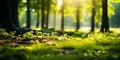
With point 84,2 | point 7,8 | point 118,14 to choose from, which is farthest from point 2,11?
point 118,14

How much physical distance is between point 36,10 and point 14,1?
1049 inches

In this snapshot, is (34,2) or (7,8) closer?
(7,8)

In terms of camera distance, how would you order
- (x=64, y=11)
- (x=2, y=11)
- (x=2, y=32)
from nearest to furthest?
(x=2, y=32) < (x=2, y=11) < (x=64, y=11)

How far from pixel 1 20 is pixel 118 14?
285ft

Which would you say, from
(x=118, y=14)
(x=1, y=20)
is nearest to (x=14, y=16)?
(x=1, y=20)

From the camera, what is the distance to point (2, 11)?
20.6 m

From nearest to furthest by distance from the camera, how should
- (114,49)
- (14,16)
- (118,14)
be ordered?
(114,49), (14,16), (118,14)

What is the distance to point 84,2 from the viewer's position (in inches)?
1737

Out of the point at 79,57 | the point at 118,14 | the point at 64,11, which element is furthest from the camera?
the point at 118,14

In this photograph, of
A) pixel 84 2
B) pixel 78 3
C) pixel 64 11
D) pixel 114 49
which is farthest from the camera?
pixel 64 11

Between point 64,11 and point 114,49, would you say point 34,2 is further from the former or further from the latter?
point 114,49

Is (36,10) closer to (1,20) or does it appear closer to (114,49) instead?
(1,20)

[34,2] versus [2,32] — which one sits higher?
[34,2]

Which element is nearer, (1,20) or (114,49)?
(114,49)
